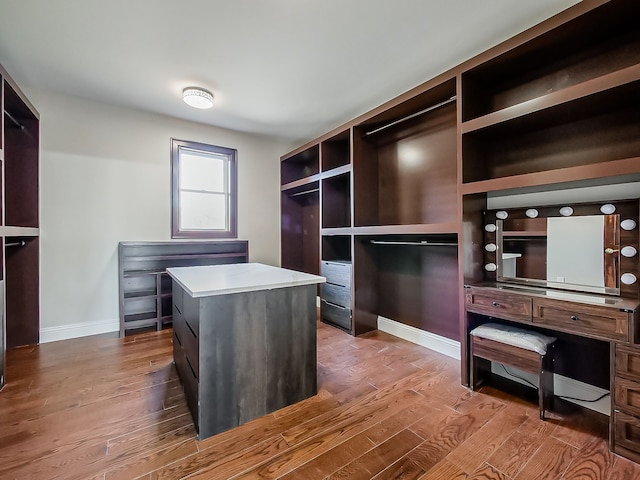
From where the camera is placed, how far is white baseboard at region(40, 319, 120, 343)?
3102mm

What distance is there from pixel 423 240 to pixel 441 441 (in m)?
1.86

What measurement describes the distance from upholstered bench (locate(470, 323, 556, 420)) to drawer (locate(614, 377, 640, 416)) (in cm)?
34

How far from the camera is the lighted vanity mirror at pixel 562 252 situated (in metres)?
1.80

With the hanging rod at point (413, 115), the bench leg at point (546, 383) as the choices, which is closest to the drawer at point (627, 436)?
the bench leg at point (546, 383)

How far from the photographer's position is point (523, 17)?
1.95 m

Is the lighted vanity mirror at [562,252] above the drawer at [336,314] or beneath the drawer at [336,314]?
above

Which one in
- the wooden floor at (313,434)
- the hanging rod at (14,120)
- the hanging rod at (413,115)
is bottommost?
the wooden floor at (313,434)

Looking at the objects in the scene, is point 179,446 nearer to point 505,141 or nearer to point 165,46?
point 165,46

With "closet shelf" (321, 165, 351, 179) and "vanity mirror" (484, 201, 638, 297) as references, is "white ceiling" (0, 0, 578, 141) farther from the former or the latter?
"vanity mirror" (484, 201, 638, 297)

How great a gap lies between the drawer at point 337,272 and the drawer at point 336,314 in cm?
30

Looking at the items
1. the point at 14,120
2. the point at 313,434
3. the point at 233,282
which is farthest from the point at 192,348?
the point at 14,120

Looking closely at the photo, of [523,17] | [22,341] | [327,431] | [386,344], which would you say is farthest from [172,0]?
[22,341]

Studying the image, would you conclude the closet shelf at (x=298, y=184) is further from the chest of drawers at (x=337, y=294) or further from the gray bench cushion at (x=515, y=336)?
the gray bench cushion at (x=515, y=336)

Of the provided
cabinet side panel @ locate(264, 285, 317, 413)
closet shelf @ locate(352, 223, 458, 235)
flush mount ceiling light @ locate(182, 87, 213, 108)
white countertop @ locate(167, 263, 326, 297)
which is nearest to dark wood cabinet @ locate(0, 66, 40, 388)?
flush mount ceiling light @ locate(182, 87, 213, 108)
